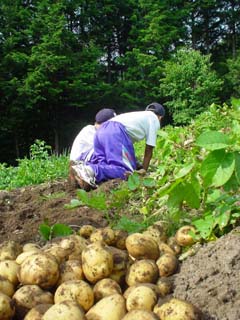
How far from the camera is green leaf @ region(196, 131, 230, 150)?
189cm

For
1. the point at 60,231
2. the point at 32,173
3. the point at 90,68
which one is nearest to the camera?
the point at 60,231

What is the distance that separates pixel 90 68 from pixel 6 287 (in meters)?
30.0

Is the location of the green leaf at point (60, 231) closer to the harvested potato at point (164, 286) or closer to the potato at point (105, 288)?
the potato at point (105, 288)

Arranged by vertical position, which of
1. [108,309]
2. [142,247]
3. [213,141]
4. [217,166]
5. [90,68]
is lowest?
[108,309]

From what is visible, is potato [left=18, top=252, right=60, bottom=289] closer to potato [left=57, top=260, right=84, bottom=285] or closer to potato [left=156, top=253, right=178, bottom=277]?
potato [left=57, top=260, right=84, bottom=285]

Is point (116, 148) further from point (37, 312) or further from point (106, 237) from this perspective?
point (37, 312)

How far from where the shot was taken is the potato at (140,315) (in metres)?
1.70

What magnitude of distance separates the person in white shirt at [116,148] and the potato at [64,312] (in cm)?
378

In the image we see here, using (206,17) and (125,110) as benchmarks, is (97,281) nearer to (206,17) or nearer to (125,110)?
(125,110)

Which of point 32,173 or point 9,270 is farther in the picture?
point 32,173

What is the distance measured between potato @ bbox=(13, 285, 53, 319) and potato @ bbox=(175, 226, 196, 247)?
2.46ft

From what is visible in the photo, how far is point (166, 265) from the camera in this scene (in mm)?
2119

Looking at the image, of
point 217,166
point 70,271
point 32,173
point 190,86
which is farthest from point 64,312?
point 190,86

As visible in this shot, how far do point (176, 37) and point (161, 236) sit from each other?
36.1 metres
